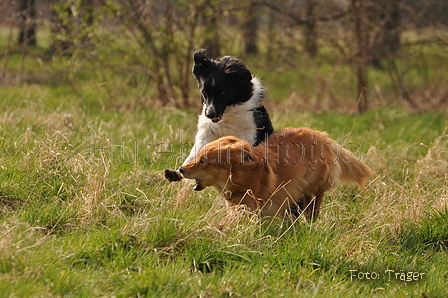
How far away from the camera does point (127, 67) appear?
34.7 ft

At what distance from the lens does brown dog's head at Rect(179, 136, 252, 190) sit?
14.2ft

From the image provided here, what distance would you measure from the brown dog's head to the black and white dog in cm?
103

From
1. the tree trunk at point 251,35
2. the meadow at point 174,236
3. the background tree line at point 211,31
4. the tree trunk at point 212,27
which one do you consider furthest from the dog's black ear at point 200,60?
the tree trunk at point 251,35

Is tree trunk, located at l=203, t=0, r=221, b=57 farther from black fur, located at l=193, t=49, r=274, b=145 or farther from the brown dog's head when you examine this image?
the brown dog's head

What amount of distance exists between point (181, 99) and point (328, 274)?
7.18 m

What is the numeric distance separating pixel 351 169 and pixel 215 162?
1644mm

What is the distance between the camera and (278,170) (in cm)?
473

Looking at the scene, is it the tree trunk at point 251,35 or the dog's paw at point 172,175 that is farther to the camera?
the tree trunk at point 251,35

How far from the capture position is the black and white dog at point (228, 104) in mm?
5562

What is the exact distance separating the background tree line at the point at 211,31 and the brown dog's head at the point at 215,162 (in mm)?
4675

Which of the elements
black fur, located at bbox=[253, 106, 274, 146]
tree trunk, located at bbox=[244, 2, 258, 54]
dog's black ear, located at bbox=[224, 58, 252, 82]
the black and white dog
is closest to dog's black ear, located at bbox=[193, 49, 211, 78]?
the black and white dog

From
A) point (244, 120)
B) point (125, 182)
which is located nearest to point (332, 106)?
point (244, 120)

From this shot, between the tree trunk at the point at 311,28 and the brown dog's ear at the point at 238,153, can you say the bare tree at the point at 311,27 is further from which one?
the brown dog's ear at the point at 238,153

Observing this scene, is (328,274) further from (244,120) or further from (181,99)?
(181,99)
